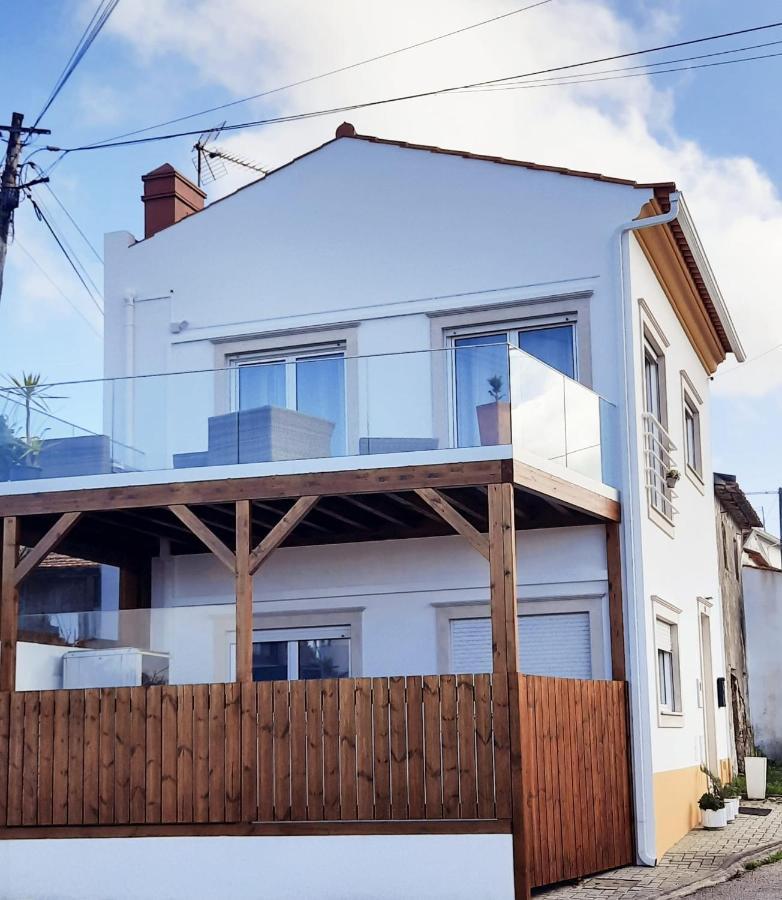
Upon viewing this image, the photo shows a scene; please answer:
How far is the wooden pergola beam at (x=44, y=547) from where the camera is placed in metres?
12.9

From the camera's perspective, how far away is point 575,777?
1258 centimetres

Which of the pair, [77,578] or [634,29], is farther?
[634,29]

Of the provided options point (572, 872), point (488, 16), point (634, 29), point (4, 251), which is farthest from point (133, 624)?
point (634, 29)

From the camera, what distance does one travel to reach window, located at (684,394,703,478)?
18750mm

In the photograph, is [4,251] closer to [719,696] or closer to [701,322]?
[701,322]

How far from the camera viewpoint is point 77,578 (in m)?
16.1

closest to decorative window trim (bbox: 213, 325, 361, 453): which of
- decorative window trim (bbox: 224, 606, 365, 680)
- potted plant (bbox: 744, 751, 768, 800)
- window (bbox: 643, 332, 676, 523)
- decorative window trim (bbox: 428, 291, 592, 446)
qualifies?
decorative window trim (bbox: 428, 291, 592, 446)

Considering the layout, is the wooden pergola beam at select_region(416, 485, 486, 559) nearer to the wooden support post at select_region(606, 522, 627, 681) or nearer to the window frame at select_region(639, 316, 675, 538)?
the wooden support post at select_region(606, 522, 627, 681)

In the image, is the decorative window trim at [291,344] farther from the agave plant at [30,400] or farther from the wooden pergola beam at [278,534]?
the wooden pergola beam at [278,534]

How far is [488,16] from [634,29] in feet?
6.93

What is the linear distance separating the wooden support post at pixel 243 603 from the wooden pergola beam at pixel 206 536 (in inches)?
3.5

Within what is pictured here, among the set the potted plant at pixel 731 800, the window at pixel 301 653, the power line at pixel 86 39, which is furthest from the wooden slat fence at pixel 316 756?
the power line at pixel 86 39

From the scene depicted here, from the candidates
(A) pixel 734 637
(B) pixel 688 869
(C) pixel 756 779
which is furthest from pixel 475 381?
(A) pixel 734 637

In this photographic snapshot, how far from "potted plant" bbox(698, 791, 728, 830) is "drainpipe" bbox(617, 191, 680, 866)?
115 inches
